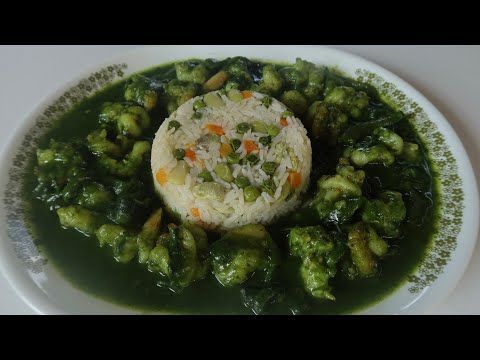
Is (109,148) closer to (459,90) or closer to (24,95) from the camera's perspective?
(24,95)

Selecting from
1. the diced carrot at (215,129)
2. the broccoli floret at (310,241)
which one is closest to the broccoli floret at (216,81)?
the diced carrot at (215,129)

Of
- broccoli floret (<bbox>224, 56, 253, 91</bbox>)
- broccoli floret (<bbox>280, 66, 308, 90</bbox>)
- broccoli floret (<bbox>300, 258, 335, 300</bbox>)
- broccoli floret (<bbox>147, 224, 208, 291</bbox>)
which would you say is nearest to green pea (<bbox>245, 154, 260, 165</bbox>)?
broccoli floret (<bbox>147, 224, 208, 291</bbox>)

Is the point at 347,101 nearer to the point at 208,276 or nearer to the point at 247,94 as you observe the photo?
the point at 247,94

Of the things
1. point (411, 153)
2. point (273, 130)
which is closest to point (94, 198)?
point (273, 130)

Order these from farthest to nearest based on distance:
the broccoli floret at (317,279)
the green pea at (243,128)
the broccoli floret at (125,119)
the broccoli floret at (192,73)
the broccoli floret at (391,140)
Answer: the broccoli floret at (192,73) → the broccoli floret at (125,119) → the broccoli floret at (391,140) → the green pea at (243,128) → the broccoli floret at (317,279)

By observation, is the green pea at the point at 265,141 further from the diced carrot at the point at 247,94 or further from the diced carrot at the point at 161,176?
the diced carrot at the point at 161,176

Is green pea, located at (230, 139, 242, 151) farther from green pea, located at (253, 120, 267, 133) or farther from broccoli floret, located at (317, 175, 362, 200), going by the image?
broccoli floret, located at (317, 175, 362, 200)

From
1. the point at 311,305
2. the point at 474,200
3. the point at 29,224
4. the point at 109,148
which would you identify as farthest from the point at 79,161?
the point at 474,200
